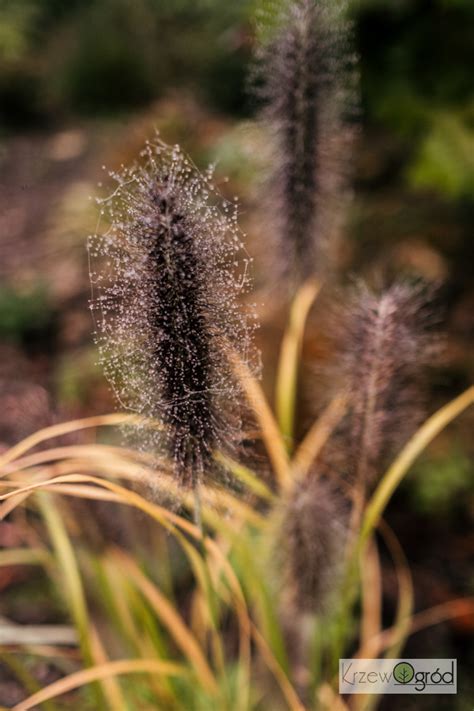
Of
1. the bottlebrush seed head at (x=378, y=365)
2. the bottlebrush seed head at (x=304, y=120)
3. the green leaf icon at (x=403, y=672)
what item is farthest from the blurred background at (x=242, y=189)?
the bottlebrush seed head at (x=378, y=365)

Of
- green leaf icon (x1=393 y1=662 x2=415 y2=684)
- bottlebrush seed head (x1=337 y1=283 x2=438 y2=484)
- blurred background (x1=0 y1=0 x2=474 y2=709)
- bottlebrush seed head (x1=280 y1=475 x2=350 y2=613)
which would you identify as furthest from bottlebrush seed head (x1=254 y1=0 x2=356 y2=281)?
green leaf icon (x1=393 y1=662 x2=415 y2=684)

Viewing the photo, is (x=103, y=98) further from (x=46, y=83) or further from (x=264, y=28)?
(x=264, y=28)

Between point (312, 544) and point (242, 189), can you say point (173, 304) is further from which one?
point (242, 189)

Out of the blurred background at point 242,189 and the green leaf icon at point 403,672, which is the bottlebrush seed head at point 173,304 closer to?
the blurred background at point 242,189

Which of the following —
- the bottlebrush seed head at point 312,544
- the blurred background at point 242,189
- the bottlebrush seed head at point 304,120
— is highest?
the blurred background at point 242,189

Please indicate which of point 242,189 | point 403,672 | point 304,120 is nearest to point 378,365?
point 304,120
